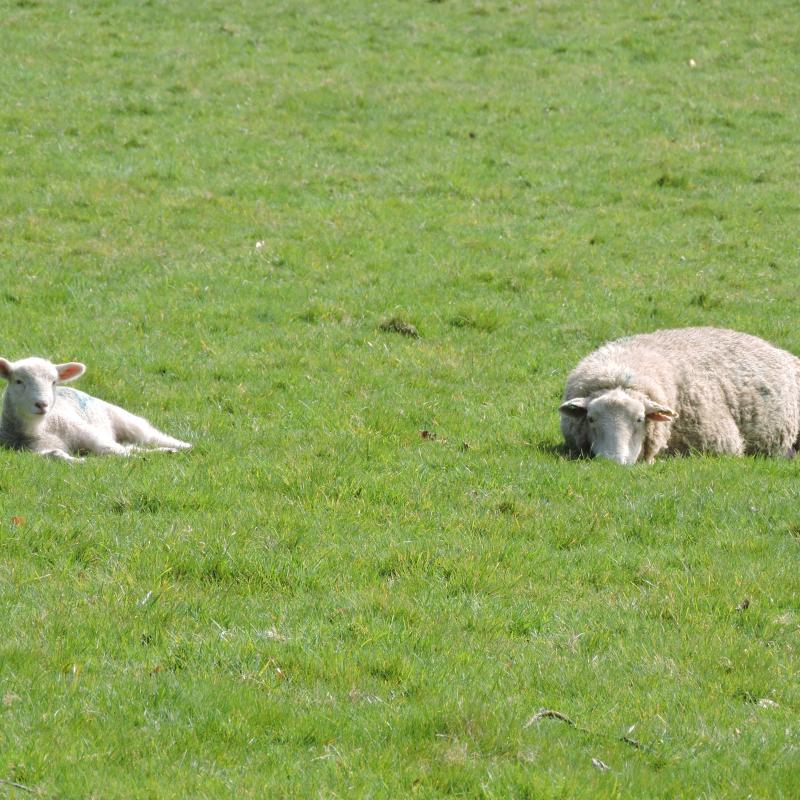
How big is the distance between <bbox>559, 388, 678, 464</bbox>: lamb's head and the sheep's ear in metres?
4.06

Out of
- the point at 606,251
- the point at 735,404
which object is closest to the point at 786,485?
the point at 735,404

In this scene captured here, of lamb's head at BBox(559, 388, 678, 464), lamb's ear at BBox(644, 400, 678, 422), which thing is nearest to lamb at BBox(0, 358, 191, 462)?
lamb's head at BBox(559, 388, 678, 464)

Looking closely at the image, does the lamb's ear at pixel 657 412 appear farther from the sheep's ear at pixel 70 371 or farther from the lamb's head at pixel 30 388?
the lamb's head at pixel 30 388

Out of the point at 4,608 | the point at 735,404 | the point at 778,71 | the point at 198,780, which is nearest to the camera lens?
the point at 198,780

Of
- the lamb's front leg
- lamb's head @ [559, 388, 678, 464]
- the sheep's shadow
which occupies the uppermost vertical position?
lamb's head @ [559, 388, 678, 464]

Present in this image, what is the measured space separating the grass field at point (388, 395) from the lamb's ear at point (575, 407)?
37 cm

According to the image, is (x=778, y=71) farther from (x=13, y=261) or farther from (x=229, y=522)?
(x=229, y=522)

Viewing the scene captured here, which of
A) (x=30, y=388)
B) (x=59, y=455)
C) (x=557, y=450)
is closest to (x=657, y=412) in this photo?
(x=557, y=450)

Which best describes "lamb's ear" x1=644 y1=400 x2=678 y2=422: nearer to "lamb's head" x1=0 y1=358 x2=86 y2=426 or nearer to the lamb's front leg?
the lamb's front leg

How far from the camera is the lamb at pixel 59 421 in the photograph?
33.2ft

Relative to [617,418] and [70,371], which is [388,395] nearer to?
[617,418]

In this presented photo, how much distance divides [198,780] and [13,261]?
11863 mm

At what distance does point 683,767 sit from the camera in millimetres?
5578

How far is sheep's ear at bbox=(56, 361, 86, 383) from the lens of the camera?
34.9 feet
